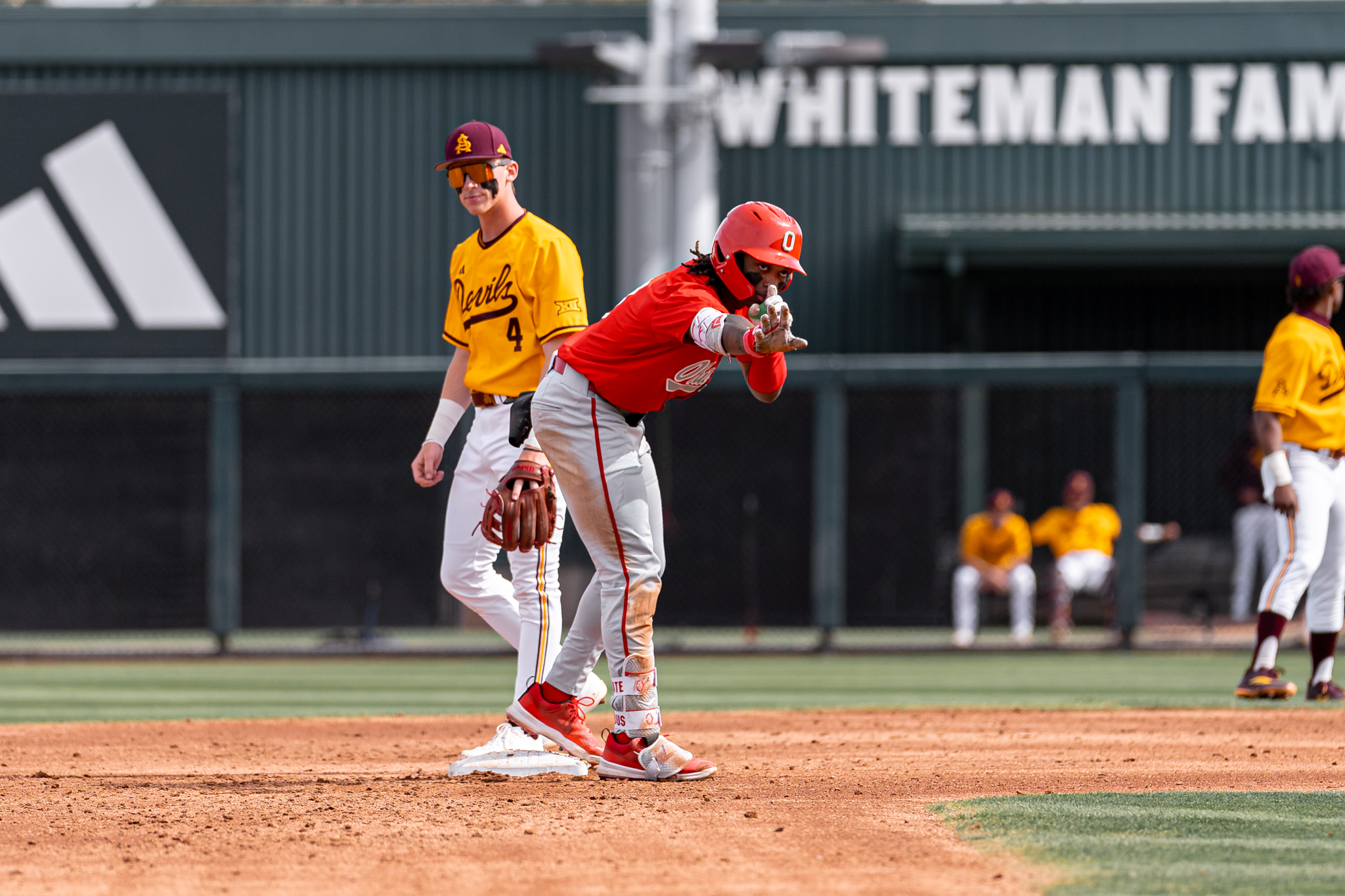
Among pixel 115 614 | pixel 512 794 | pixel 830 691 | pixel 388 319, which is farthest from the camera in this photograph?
pixel 388 319

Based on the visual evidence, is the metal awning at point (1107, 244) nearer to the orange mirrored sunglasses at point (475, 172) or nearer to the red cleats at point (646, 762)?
the orange mirrored sunglasses at point (475, 172)

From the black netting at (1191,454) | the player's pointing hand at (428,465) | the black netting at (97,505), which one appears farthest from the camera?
the black netting at (1191,454)

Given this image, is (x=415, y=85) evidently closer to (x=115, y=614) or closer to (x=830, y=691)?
(x=115, y=614)

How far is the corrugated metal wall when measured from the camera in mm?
16031

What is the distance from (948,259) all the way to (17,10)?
9.80m

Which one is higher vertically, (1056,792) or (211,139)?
(211,139)

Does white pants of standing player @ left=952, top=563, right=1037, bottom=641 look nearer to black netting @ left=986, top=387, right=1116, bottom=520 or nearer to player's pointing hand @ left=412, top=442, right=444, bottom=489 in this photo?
black netting @ left=986, top=387, right=1116, bottom=520

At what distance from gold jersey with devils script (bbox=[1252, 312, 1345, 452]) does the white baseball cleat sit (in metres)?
3.82

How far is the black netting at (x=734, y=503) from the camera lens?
14305mm

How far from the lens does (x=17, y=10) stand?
52.9 feet

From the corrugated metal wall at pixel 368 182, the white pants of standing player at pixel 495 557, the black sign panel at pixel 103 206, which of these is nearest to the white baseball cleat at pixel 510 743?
the white pants of standing player at pixel 495 557

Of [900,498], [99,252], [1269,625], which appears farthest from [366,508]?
[1269,625]

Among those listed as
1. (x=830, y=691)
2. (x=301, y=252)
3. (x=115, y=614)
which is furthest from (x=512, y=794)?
(x=301, y=252)

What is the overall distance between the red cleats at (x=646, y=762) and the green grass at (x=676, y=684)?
283 cm
